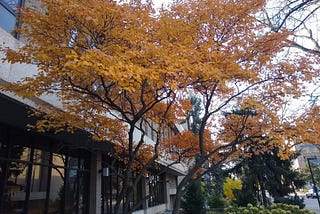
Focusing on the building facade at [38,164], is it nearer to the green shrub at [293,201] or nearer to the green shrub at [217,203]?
the green shrub at [293,201]

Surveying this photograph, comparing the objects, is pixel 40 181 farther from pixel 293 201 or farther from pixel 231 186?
pixel 231 186

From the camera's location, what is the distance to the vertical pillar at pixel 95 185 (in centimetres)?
990

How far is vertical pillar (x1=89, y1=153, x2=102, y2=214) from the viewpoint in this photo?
32.5 feet

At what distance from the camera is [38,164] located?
290 inches

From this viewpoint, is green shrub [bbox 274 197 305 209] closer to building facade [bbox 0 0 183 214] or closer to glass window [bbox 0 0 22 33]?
building facade [bbox 0 0 183 214]

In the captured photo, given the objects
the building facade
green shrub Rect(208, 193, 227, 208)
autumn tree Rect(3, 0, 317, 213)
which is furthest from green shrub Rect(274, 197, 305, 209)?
the building facade

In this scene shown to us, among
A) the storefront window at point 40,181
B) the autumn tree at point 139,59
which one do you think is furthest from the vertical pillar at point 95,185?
the autumn tree at point 139,59

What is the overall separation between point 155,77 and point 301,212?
10491 millimetres

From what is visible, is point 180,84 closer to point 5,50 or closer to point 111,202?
point 5,50

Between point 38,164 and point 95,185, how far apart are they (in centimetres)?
335

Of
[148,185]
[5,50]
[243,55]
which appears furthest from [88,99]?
[148,185]

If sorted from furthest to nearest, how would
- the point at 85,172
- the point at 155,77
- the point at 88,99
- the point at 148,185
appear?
the point at 148,185 → the point at 85,172 → the point at 88,99 → the point at 155,77

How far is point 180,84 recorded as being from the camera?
5559 mm

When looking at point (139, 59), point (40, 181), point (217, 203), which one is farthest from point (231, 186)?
point (139, 59)
